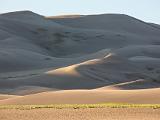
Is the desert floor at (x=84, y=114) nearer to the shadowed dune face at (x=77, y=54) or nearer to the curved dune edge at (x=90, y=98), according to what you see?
the curved dune edge at (x=90, y=98)

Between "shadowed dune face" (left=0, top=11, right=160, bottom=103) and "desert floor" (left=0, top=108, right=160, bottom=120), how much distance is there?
4664 millimetres

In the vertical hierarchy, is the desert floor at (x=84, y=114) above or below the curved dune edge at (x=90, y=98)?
below

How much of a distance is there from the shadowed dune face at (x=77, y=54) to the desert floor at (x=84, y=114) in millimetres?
4664

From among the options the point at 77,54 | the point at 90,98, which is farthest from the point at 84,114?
the point at 77,54

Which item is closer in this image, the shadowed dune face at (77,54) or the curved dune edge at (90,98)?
the curved dune edge at (90,98)

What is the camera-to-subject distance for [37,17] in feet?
321

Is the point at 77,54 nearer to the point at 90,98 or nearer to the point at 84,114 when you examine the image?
the point at 90,98

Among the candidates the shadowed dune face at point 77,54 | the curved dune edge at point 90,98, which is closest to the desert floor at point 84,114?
the curved dune edge at point 90,98

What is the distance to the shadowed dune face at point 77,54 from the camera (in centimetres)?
3738

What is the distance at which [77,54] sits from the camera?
75375 mm

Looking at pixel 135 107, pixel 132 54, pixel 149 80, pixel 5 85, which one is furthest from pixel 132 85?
pixel 132 54

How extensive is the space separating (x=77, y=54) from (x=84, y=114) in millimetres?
60974

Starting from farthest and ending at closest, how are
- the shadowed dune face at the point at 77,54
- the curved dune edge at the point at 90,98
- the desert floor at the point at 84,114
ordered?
the shadowed dune face at the point at 77,54 → the curved dune edge at the point at 90,98 → the desert floor at the point at 84,114

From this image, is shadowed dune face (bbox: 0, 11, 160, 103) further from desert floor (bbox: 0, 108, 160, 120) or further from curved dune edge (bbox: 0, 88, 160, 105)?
desert floor (bbox: 0, 108, 160, 120)
